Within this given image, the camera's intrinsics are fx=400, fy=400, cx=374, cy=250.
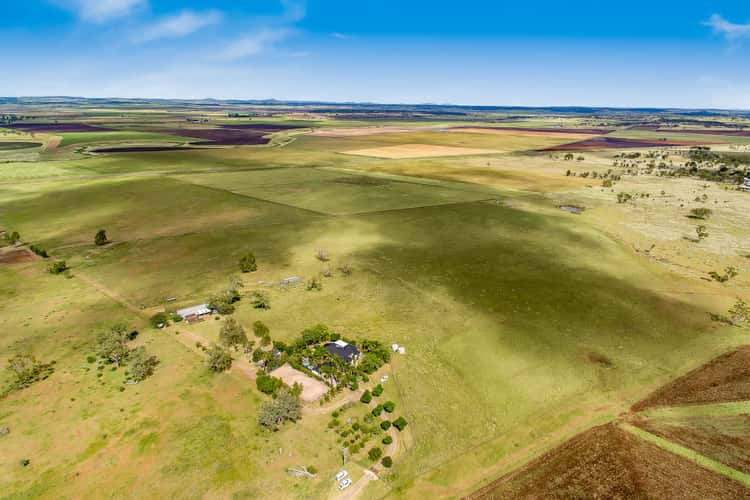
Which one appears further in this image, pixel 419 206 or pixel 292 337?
pixel 419 206

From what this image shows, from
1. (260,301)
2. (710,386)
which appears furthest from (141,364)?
(710,386)

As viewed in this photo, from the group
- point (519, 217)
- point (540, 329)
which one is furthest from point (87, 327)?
point (519, 217)

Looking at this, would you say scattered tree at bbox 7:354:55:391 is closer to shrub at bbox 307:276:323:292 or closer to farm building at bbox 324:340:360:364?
farm building at bbox 324:340:360:364

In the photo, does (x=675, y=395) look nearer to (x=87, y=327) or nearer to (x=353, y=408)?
(x=353, y=408)

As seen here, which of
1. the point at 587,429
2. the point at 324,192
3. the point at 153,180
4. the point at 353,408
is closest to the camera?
the point at 587,429

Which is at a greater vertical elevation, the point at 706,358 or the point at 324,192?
the point at 324,192

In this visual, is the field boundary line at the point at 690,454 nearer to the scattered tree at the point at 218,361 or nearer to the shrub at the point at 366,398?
the shrub at the point at 366,398

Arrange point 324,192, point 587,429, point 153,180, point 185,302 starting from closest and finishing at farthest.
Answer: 1. point 587,429
2. point 185,302
3. point 324,192
4. point 153,180
